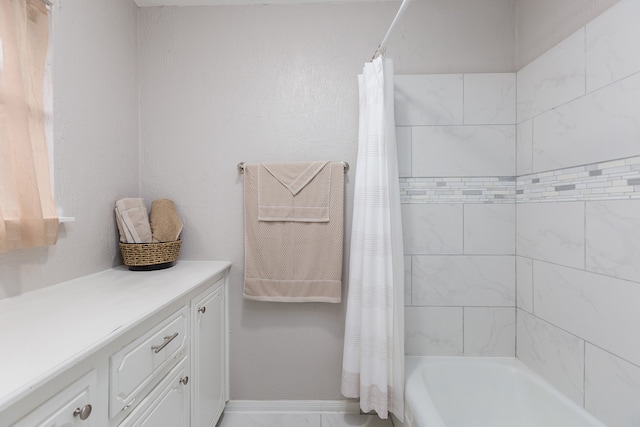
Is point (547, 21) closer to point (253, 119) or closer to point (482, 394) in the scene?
point (253, 119)

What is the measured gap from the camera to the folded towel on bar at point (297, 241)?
5.56 ft

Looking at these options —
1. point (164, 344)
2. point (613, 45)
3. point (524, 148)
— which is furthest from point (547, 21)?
Answer: point (164, 344)

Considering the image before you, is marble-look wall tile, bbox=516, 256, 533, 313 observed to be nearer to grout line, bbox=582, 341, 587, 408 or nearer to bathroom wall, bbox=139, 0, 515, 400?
grout line, bbox=582, 341, 587, 408

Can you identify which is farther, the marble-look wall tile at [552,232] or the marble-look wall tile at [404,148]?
the marble-look wall tile at [404,148]

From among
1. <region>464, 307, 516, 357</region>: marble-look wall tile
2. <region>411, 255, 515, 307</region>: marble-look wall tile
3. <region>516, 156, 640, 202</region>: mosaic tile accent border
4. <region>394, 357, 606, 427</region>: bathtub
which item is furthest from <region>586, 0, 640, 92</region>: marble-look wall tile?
<region>394, 357, 606, 427</region>: bathtub

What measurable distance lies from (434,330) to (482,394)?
358 millimetres

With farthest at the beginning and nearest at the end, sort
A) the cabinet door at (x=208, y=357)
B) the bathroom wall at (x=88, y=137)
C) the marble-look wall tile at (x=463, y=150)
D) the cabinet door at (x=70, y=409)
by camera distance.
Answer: the marble-look wall tile at (x=463, y=150)
the cabinet door at (x=208, y=357)
the bathroom wall at (x=88, y=137)
the cabinet door at (x=70, y=409)

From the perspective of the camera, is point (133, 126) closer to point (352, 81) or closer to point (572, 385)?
point (352, 81)

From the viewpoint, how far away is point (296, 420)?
175cm

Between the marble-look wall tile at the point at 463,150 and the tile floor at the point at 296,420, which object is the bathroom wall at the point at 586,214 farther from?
the tile floor at the point at 296,420

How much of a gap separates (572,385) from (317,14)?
2187mm

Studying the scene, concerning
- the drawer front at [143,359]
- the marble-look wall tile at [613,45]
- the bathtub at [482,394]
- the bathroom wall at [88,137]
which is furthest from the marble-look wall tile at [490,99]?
the bathroom wall at [88,137]

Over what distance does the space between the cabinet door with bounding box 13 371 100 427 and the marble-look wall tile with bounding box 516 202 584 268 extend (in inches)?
66.9

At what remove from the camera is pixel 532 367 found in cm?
155
